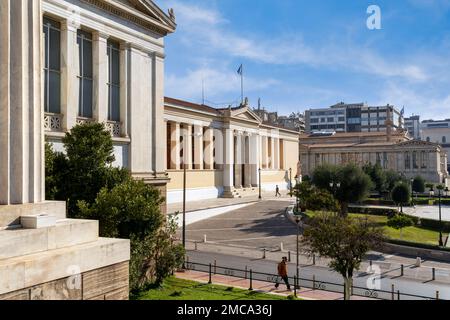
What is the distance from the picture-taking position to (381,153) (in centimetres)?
10706

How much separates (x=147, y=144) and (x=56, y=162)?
21.4ft

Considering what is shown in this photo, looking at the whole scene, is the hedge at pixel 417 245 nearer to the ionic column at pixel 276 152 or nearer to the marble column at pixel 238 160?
the marble column at pixel 238 160

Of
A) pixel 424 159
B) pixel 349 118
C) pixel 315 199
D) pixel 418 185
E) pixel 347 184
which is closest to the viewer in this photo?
pixel 315 199

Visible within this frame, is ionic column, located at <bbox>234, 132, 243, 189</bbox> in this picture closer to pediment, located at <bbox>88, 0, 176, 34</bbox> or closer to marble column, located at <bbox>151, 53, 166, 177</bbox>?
pediment, located at <bbox>88, 0, 176, 34</bbox>

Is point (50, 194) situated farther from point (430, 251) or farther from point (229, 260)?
point (430, 251)

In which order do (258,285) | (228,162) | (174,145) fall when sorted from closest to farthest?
1. (258,285)
2. (174,145)
3. (228,162)

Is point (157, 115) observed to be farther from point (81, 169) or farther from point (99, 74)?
point (81, 169)

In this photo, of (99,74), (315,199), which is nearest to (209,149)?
(315,199)

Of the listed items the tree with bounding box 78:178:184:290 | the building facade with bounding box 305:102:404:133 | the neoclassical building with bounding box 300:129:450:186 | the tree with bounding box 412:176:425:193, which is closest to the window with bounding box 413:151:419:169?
the neoclassical building with bounding box 300:129:450:186

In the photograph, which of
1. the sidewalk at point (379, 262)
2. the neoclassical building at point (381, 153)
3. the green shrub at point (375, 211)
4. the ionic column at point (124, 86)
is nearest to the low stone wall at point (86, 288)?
the ionic column at point (124, 86)

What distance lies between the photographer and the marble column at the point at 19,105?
8.56m

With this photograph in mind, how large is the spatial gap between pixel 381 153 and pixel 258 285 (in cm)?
9353
